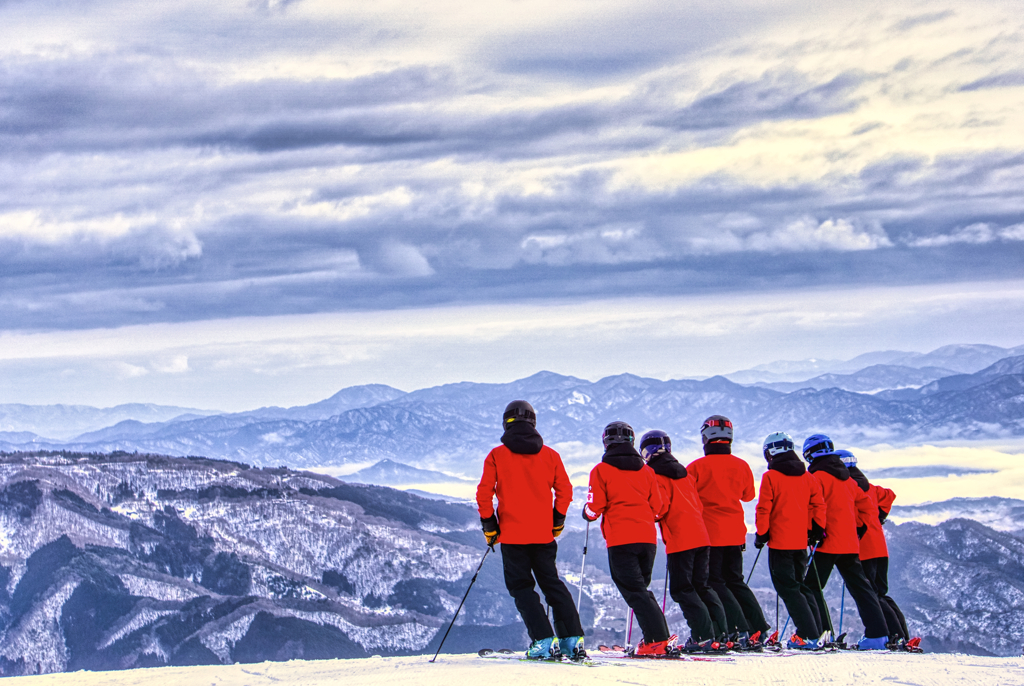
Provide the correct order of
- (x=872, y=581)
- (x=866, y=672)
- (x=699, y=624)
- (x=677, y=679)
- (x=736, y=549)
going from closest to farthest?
(x=677, y=679) < (x=866, y=672) < (x=699, y=624) < (x=736, y=549) < (x=872, y=581)

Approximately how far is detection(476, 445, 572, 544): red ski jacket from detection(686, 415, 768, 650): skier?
13.3 feet

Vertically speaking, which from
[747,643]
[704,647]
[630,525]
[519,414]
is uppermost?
[519,414]

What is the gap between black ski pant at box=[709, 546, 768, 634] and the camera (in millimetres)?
18047

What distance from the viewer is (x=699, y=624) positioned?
16812mm

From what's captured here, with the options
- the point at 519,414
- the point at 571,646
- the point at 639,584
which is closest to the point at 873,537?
the point at 639,584

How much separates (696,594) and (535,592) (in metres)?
3.35

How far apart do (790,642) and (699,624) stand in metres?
3.35

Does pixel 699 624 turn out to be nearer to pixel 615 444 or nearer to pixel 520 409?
pixel 615 444

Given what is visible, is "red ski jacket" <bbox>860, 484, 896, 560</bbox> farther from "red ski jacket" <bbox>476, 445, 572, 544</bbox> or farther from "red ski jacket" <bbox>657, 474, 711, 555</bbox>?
"red ski jacket" <bbox>476, 445, 572, 544</bbox>

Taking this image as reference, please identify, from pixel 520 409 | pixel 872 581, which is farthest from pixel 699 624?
pixel 872 581

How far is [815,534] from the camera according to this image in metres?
19.5

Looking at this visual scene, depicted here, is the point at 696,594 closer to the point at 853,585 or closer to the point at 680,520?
the point at 680,520

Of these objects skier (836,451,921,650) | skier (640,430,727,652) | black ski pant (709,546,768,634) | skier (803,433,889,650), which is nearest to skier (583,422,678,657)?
skier (640,430,727,652)

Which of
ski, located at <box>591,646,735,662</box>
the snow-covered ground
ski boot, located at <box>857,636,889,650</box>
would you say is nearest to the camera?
the snow-covered ground
